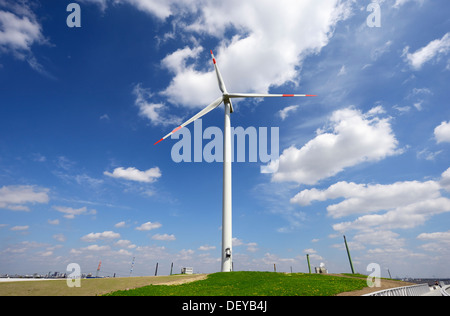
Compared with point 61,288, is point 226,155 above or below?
above

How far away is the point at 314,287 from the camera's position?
84.0ft

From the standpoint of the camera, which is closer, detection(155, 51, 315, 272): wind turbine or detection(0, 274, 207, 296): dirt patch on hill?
detection(0, 274, 207, 296): dirt patch on hill

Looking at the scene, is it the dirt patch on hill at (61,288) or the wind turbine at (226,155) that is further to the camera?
the wind turbine at (226,155)

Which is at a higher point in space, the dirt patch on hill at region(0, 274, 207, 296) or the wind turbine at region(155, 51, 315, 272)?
the wind turbine at region(155, 51, 315, 272)

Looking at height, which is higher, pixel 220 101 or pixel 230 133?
pixel 220 101

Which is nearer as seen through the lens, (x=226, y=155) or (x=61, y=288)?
(x=61, y=288)

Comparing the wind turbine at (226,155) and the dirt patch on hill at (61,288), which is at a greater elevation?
the wind turbine at (226,155)
